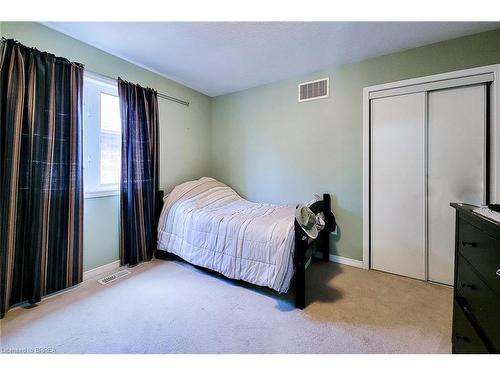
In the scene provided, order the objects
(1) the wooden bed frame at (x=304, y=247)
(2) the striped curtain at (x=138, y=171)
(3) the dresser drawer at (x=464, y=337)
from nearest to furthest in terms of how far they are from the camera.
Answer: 1. (3) the dresser drawer at (x=464, y=337)
2. (1) the wooden bed frame at (x=304, y=247)
3. (2) the striped curtain at (x=138, y=171)

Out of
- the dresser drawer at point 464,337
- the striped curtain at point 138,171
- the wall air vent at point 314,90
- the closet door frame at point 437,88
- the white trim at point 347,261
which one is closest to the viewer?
the dresser drawer at point 464,337

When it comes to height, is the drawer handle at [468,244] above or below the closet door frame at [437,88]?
below

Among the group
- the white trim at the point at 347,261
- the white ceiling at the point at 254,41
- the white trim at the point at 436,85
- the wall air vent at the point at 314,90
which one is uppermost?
the white ceiling at the point at 254,41

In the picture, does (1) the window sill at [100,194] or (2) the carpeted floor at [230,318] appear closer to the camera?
(2) the carpeted floor at [230,318]

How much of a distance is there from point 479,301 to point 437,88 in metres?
1.96

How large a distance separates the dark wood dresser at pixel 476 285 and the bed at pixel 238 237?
2.92 ft

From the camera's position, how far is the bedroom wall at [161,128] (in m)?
1.78

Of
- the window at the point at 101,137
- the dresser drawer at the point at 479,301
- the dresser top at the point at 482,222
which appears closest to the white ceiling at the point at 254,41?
the window at the point at 101,137

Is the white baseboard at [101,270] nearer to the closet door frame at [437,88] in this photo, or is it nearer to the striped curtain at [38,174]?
the striped curtain at [38,174]

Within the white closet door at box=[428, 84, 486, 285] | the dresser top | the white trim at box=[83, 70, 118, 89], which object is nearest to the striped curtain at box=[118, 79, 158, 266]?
the white trim at box=[83, 70, 118, 89]

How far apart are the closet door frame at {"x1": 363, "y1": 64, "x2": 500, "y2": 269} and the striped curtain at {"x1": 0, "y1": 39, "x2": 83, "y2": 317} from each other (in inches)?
112

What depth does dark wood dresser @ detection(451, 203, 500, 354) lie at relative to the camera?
79cm

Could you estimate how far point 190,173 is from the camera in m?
3.20

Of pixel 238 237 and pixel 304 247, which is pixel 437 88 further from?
pixel 238 237
